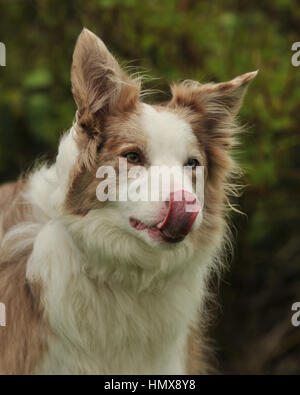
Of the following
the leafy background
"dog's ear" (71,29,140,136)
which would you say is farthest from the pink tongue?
the leafy background

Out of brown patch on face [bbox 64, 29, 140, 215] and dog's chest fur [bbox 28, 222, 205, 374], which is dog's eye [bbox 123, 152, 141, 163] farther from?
dog's chest fur [bbox 28, 222, 205, 374]

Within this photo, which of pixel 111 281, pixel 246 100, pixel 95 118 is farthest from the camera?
pixel 246 100

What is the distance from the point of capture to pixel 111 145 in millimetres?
3943

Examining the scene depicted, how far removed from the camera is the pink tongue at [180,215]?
360 cm

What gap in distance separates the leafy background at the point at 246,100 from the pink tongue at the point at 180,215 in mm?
2984

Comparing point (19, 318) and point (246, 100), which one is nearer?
point (19, 318)

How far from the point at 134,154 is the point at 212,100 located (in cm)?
76

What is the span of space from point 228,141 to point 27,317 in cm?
163

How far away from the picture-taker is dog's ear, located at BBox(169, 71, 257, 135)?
430 centimetres

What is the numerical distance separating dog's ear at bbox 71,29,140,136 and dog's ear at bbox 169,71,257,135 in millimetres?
342

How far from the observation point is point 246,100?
6719 millimetres

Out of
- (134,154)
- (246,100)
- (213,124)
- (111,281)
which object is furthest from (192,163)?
(246,100)

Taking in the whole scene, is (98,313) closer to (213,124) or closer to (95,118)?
(95,118)

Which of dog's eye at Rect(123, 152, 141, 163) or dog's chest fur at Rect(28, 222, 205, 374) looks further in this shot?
dog's chest fur at Rect(28, 222, 205, 374)
